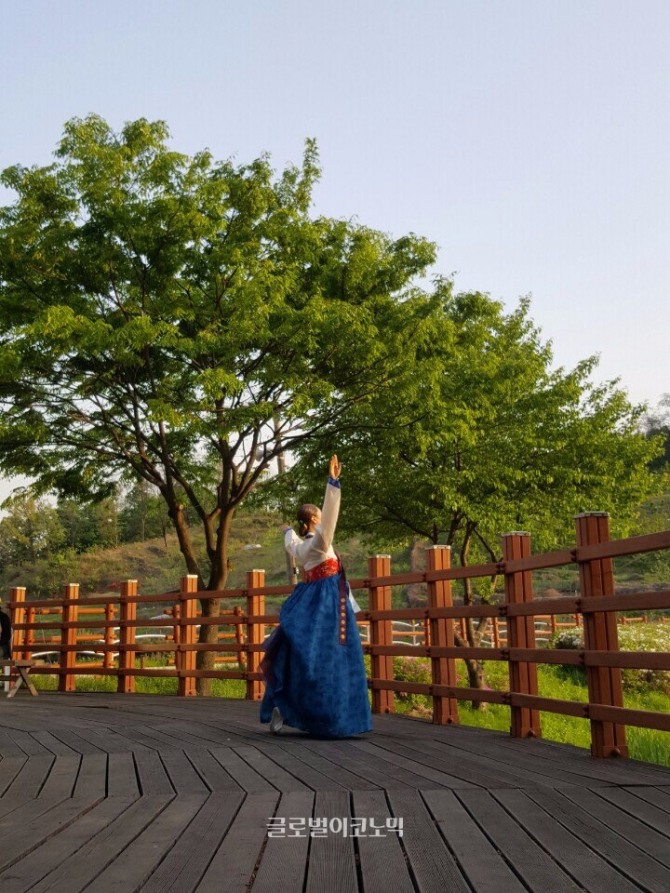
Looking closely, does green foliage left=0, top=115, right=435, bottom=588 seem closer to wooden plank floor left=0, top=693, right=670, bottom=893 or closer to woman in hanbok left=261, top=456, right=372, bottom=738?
woman in hanbok left=261, top=456, right=372, bottom=738

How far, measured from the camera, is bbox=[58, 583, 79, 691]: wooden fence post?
14.1 m

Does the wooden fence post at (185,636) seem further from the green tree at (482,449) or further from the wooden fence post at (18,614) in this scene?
the green tree at (482,449)

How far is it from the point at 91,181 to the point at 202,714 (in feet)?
28.7

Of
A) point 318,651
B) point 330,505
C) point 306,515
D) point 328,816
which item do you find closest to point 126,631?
point 306,515

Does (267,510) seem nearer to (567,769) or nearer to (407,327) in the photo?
(407,327)

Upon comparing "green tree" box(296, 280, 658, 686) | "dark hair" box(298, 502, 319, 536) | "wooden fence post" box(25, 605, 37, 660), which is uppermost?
"green tree" box(296, 280, 658, 686)

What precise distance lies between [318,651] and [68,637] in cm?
891

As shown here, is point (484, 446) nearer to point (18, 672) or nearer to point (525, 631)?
point (18, 672)

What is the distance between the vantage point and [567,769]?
16.4 ft

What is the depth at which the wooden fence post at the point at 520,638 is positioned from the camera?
259 inches

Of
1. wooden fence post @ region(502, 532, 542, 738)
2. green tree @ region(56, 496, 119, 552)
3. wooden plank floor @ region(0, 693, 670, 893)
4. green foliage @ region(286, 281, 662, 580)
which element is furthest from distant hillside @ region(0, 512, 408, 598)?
wooden plank floor @ region(0, 693, 670, 893)

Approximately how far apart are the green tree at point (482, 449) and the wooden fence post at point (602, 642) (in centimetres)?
1042

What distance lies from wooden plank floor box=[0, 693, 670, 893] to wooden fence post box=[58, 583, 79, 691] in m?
7.83

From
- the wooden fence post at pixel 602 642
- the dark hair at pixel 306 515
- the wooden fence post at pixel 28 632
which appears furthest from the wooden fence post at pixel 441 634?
the wooden fence post at pixel 28 632
